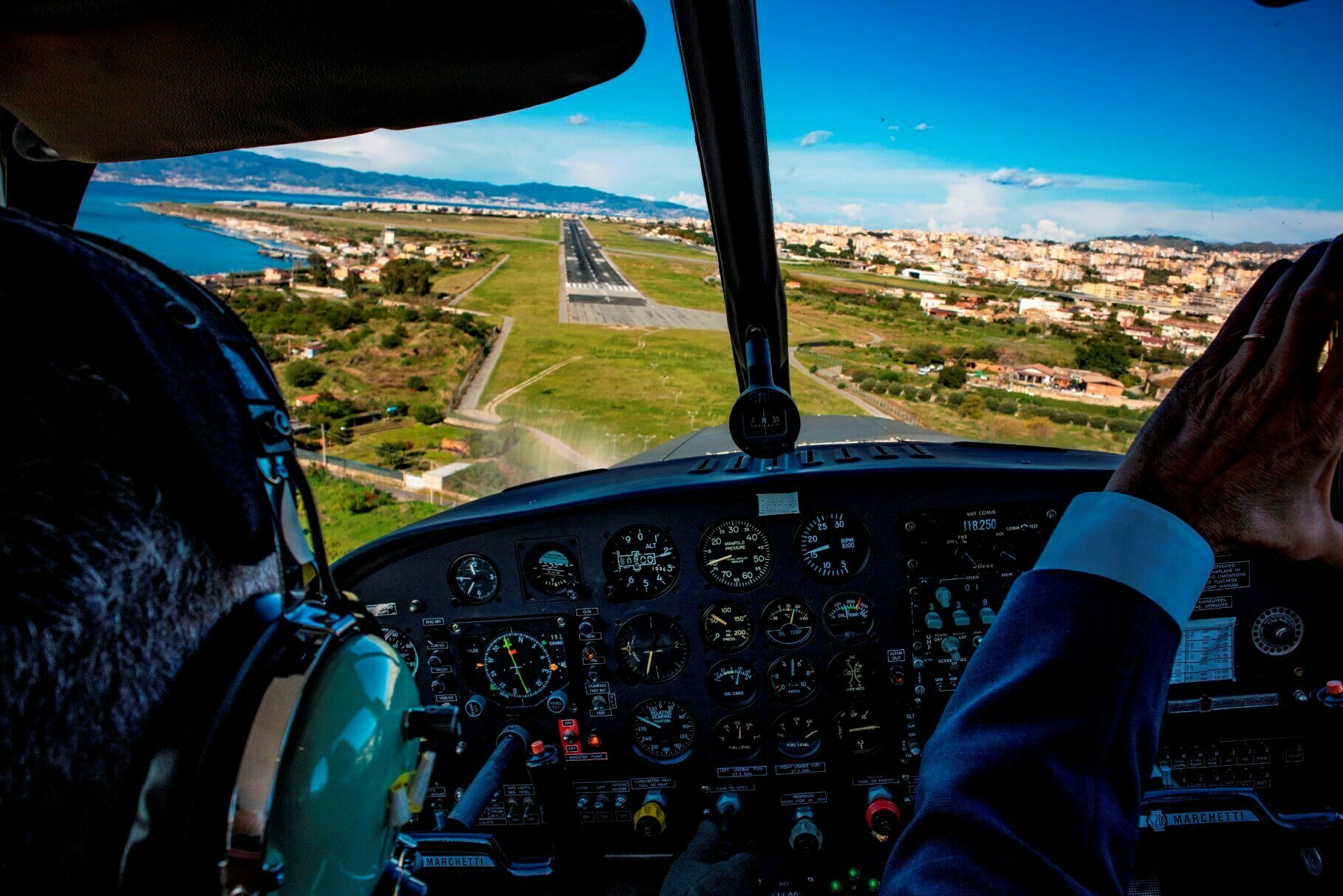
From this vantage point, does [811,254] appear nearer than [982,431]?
Yes

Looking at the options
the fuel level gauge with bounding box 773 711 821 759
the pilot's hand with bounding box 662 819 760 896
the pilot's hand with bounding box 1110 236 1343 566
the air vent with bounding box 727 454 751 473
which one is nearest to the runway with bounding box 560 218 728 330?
the air vent with bounding box 727 454 751 473

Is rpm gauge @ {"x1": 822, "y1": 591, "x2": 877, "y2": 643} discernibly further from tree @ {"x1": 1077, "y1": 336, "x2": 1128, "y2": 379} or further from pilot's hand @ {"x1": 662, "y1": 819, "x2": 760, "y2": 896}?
tree @ {"x1": 1077, "y1": 336, "x2": 1128, "y2": 379}

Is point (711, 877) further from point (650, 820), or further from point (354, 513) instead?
point (354, 513)

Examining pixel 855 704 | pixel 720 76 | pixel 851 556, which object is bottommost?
pixel 855 704

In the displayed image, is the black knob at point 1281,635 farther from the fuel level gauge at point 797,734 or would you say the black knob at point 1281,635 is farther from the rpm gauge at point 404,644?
the rpm gauge at point 404,644

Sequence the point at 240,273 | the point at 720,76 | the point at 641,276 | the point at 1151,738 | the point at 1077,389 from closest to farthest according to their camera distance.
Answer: the point at 1151,738 < the point at 720,76 < the point at 240,273 < the point at 1077,389 < the point at 641,276

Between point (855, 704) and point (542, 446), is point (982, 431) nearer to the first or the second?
point (855, 704)

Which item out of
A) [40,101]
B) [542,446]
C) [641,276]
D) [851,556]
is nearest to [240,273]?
[542,446]
